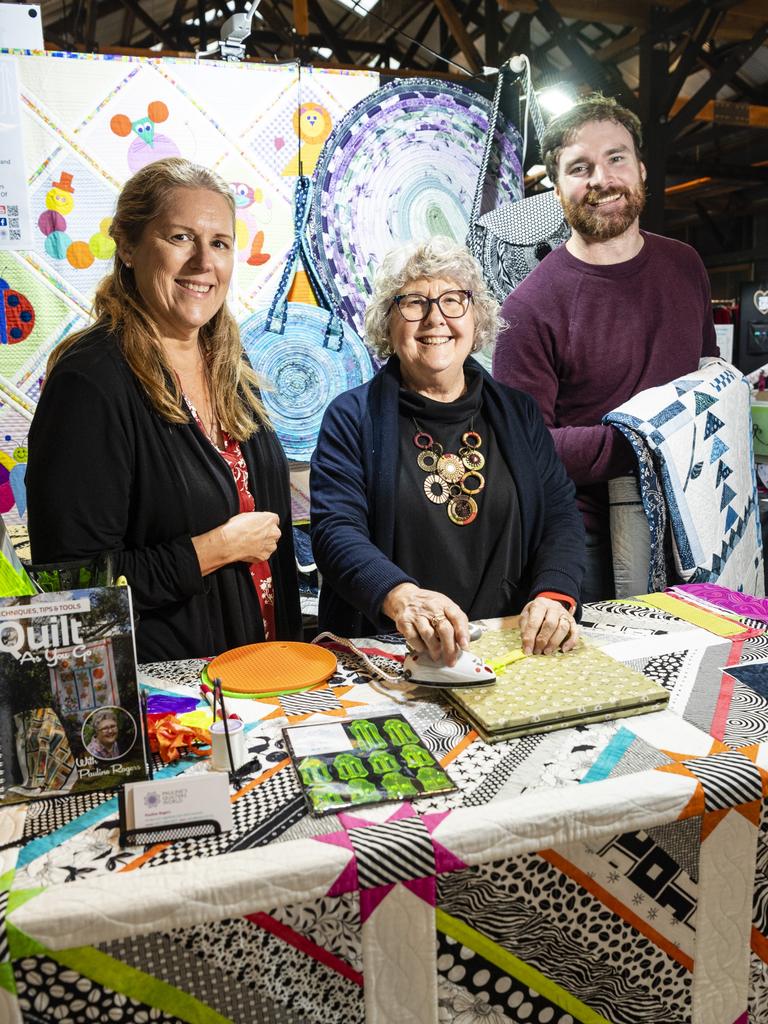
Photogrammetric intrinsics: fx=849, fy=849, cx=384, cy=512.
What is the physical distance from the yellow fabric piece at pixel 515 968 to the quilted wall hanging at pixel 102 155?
2137 mm

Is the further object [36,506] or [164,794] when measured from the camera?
[36,506]

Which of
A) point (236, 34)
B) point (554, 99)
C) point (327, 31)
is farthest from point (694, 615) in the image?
point (327, 31)

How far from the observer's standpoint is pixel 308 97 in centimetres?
277

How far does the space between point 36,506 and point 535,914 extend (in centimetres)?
105

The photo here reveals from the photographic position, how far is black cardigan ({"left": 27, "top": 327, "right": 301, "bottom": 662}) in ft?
4.83

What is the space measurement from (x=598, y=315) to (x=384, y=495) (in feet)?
3.27

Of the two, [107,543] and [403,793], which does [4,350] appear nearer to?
[107,543]

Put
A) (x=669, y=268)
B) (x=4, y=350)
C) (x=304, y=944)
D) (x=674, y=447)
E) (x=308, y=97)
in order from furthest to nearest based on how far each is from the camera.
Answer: (x=308, y=97) < (x=4, y=350) < (x=669, y=268) < (x=674, y=447) < (x=304, y=944)

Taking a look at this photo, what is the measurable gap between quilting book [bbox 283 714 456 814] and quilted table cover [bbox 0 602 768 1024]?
0.02 m

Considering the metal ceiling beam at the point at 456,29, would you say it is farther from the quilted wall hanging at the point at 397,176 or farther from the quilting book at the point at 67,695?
the quilting book at the point at 67,695

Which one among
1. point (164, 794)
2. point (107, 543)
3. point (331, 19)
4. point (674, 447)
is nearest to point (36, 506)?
point (107, 543)

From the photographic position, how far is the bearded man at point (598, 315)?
2.26m

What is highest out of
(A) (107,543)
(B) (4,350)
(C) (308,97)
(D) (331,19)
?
(D) (331,19)

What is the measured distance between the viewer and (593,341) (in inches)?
88.9
